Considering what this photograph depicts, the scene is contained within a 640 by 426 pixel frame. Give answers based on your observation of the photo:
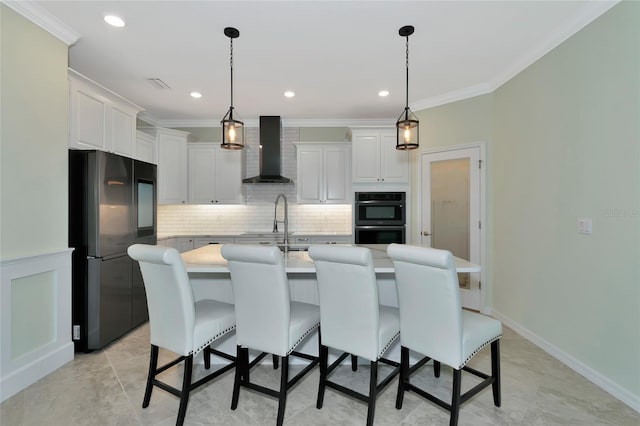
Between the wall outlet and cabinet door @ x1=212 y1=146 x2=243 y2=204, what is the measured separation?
4.11 m

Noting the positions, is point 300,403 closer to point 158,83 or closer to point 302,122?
point 158,83

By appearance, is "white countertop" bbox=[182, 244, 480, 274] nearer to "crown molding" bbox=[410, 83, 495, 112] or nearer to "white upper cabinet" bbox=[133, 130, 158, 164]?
"white upper cabinet" bbox=[133, 130, 158, 164]

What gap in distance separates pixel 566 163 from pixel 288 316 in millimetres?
2547

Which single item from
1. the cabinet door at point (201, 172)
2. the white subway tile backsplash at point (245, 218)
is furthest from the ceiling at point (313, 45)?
the white subway tile backsplash at point (245, 218)

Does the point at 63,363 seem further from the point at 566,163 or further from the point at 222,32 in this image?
the point at 566,163

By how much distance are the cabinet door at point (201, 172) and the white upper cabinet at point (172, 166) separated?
0.10 meters

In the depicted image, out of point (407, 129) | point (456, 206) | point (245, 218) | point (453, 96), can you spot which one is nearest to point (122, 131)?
point (245, 218)

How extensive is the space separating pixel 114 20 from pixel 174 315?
7.52ft

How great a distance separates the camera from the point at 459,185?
4.06 metres

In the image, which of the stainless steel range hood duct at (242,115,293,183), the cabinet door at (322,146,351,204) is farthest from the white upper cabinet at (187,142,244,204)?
the cabinet door at (322,146,351,204)

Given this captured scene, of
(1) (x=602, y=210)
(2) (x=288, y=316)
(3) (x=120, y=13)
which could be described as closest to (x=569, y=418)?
(1) (x=602, y=210)

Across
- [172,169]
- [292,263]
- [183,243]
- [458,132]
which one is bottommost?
[183,243]

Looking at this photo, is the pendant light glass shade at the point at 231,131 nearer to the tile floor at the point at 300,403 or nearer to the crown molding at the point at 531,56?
the tile floor at the point at 300,403

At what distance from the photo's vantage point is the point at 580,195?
2502 mm
